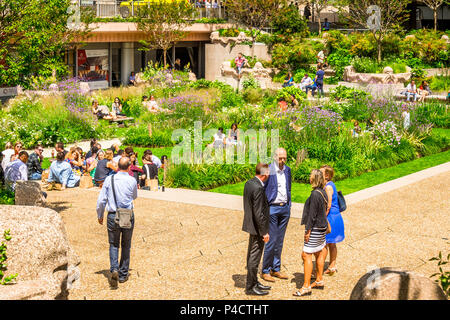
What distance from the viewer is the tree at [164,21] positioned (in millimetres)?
38281

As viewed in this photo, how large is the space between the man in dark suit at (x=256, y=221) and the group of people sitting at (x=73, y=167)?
668 cm

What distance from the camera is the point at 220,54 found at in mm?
42312

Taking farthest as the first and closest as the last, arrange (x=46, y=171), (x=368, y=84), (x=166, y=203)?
(x=368, y=84), (x=46, y=171), (x=166, y=203)

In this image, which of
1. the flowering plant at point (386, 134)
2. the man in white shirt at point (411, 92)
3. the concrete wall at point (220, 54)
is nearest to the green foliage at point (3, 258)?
the flowering plant at point (386, 134)

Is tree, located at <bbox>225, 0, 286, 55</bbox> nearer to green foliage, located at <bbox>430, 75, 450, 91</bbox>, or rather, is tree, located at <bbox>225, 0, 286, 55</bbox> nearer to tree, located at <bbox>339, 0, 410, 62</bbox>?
tree, located at <bbox>339, 0, 410, 62</bbox>

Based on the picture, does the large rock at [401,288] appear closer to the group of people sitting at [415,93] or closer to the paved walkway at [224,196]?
the paved walkway at [224,196]

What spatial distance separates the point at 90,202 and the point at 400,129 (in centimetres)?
989

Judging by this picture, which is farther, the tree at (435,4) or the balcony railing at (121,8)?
the tree at (435,4)

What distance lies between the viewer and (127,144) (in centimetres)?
2200

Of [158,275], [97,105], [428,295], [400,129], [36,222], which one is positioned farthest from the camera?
[97,105]

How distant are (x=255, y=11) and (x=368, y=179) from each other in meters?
26.4

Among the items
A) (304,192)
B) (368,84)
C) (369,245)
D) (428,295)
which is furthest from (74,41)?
(428,295)

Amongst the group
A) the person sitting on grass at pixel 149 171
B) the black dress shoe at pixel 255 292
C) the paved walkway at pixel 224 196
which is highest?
the person sitting on grass at pixel 149 171

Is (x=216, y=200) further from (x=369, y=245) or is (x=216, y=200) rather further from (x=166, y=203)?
(x=369, y=245)
